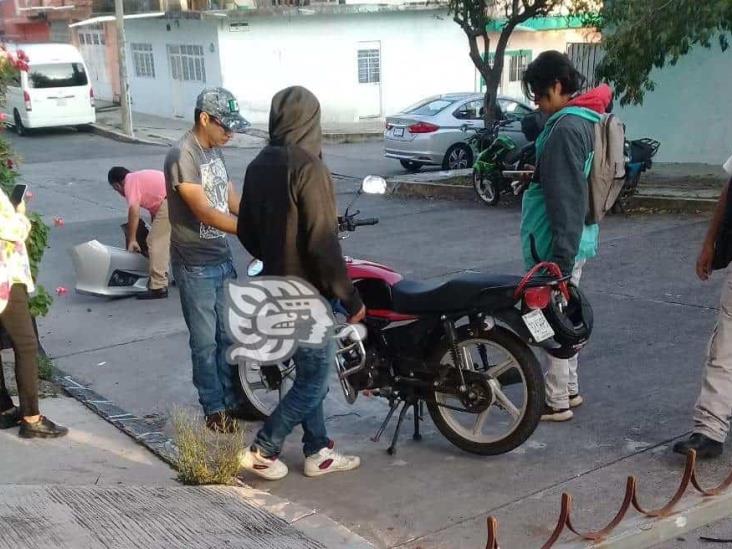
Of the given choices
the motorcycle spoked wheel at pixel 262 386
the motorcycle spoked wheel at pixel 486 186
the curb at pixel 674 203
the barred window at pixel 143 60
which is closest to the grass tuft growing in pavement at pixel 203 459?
the motorcycle spoked wheel at pixel 262 386

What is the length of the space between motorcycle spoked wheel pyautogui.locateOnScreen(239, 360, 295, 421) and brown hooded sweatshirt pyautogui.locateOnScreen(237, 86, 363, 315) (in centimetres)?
100

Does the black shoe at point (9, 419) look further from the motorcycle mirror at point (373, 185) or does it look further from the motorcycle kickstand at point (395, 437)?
the motorcycle mirror at point (373, 185)

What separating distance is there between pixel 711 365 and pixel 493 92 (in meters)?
11.2

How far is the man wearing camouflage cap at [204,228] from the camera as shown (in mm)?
4867

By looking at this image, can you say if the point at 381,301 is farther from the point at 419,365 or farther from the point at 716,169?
the point at 716,169

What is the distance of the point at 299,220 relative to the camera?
4.18 metres

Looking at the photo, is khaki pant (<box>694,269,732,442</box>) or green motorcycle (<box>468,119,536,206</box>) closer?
khaki pant (<box>694,269,732,442</box>)

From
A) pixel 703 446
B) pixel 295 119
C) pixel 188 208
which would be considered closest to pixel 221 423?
pixel 188 208

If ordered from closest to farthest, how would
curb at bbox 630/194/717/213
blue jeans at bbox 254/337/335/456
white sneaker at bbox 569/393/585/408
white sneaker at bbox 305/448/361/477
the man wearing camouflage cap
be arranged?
blue jeans at bbox 254/337/335/456
white sneaker at bbox 305/448/361/477
the man wearing camouflage cap
white sneaker at bbox 569/393/585/408
curb at bbox 630/194/717/213

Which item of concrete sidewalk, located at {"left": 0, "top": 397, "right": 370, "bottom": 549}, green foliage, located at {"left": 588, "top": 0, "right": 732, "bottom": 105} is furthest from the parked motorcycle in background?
concrete sidewalk, located at {"left": 0, "top": 397, "right": 370, "bottom": 549}

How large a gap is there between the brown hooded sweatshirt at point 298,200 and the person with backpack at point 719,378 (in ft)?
5.92

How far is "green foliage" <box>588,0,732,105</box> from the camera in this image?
10.2m

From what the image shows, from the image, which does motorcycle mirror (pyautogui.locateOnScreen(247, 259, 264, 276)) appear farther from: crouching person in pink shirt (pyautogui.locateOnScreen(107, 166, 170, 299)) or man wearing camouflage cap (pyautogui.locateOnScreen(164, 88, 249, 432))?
crouching person in pink shirt (pyautogui.locateOnScreen(107, 166, 170, 299))

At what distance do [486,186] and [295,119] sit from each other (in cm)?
911
